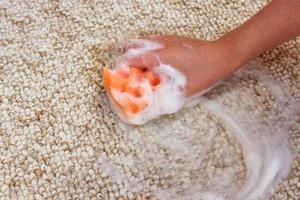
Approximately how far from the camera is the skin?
789mm

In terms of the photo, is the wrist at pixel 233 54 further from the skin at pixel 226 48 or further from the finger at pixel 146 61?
the finger at pixel 146 61

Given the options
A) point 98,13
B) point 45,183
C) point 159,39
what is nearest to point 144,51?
point 159,39

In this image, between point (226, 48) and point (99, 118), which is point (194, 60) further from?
point (99, 118)

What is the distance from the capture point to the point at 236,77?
2.80 ft

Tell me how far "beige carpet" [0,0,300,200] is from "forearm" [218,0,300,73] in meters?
0.06

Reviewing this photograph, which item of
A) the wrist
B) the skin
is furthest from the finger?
the wrist

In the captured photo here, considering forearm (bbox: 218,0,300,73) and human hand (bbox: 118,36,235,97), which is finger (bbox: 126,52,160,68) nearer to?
human hand (bbox: 118,36,235,97)

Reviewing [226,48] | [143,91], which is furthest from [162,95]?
[226,48]

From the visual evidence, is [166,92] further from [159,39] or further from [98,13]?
[98,13]

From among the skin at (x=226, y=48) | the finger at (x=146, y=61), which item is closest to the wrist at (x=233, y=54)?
the skin at (x=226, y=48)

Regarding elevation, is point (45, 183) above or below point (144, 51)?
below

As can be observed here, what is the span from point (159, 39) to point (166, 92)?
10 cm

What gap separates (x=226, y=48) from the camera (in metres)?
0.81

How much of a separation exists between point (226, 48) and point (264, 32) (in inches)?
2.6
